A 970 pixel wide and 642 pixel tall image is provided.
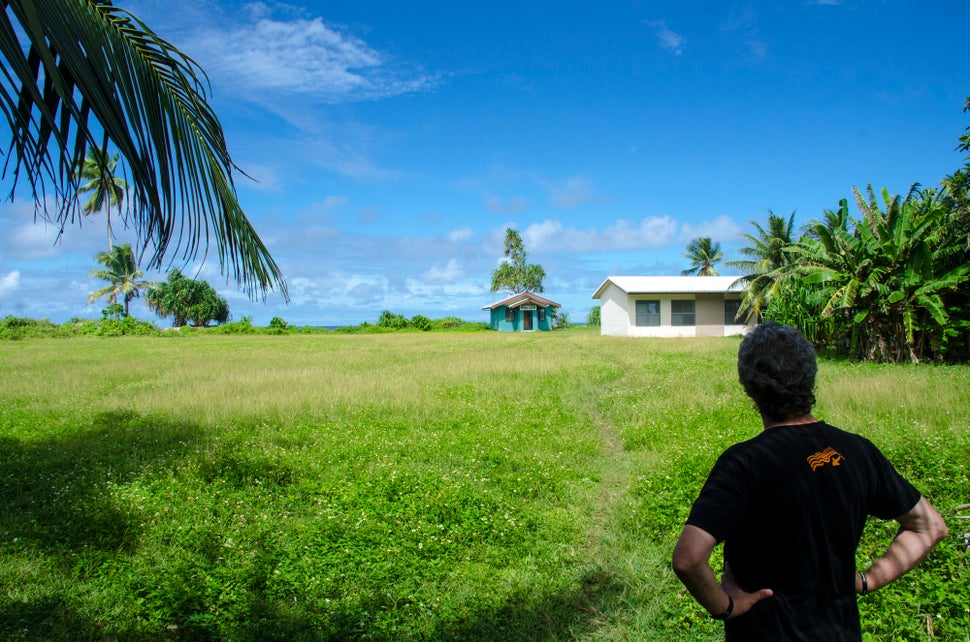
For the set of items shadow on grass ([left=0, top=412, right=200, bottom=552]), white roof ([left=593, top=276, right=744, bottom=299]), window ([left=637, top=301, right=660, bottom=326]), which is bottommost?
shadow on grass ([left=0, top=412, right=200, bottom=552])

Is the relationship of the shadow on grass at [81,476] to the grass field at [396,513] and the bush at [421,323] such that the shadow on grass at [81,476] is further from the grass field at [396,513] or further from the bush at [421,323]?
the bush at [421,323]

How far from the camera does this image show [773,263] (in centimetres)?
3447

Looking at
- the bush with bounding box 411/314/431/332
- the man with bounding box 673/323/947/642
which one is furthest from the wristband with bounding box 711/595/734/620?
the bush with bounding box 411/314/431/332

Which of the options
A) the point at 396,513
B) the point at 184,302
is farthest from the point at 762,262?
the point at 184,302

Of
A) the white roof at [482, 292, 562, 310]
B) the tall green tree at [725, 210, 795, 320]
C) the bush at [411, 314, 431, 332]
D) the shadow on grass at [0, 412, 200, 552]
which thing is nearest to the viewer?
the shadow on grass at [0, 412, 200, 552]

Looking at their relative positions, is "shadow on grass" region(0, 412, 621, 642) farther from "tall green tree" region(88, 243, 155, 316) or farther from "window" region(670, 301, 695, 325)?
"tall green tree" region(88, 243, 155, 316)

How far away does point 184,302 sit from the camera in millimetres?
61500

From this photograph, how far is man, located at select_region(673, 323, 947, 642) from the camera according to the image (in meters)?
1.77

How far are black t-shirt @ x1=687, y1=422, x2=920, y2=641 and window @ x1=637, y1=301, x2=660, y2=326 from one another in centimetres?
3649

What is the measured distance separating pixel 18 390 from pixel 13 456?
295 inches

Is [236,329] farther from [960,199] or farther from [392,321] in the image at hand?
[960,199]

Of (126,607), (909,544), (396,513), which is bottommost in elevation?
(126,607)

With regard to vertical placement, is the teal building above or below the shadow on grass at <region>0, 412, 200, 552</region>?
above

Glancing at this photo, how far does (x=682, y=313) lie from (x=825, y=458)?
37.3 metres
